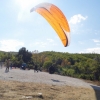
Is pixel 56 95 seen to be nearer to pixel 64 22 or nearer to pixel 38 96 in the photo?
pixel 38 96

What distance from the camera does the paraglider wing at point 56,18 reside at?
8.87 meters

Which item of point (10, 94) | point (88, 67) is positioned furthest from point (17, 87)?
point (88, 67)

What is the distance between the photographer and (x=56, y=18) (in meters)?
8.95

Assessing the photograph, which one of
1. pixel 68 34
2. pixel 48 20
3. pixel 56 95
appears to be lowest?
pixel 56 95

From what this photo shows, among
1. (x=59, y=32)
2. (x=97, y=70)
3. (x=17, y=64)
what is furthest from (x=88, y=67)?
(x=59, y=32)

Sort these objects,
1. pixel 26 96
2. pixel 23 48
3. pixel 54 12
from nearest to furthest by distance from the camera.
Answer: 1. pixel 26 96
2. pixel 54 12
3. pixel 23 48

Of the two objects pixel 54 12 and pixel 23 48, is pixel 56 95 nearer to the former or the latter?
pixel 54 12

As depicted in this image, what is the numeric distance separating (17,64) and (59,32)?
27.7 metres

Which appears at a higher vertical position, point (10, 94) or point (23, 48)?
point (23, 48)

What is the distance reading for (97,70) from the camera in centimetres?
2314

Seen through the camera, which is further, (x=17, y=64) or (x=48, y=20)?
(x=17, y=64)

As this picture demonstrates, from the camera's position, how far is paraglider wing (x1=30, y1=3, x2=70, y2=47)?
8.87 m

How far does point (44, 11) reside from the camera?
9211 mm

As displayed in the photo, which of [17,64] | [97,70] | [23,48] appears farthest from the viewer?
[23,48]
